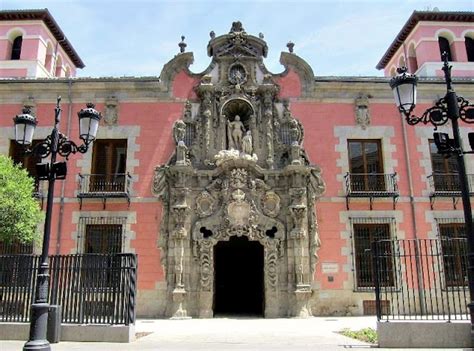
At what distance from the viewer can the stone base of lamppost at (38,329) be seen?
706cm

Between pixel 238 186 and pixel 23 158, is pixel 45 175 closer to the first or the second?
pixel 238 186

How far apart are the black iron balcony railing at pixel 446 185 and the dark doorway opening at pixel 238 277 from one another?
703cm

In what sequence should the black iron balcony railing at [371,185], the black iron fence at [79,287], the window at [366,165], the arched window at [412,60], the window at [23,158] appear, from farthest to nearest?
the arched window at [412,60] < the window at [23,158] < the window at [366,165] < the black iron balcony railing at [371,185] < the black iron fence at [79,287]

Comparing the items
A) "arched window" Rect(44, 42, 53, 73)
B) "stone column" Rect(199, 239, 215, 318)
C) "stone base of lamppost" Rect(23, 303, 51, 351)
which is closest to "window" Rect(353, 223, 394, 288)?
"stone column" Rect(199, 239, 215, 318)

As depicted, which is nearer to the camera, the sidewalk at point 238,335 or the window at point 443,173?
the sidewalk at point 238,335

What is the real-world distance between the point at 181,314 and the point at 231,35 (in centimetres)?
1043

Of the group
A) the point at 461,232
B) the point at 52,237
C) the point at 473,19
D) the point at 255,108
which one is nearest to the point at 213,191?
the point at 255,108

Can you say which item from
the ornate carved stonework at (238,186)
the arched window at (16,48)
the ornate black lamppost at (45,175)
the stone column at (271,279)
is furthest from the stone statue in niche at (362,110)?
the arched window at (16,48)

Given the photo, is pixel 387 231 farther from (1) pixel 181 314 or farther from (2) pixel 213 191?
(1) pixel 181 314

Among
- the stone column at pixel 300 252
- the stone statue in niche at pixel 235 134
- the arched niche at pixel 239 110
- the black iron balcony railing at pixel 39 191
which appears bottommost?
the stone column at pixel 300 252

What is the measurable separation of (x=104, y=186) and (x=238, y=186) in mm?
4952

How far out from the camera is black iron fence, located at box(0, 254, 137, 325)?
32.0ft

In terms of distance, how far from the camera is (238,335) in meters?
10.5

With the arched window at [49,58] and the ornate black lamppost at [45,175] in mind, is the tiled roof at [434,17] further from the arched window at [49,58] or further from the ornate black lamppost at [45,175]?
the ornate black lamppost at [45,175]
